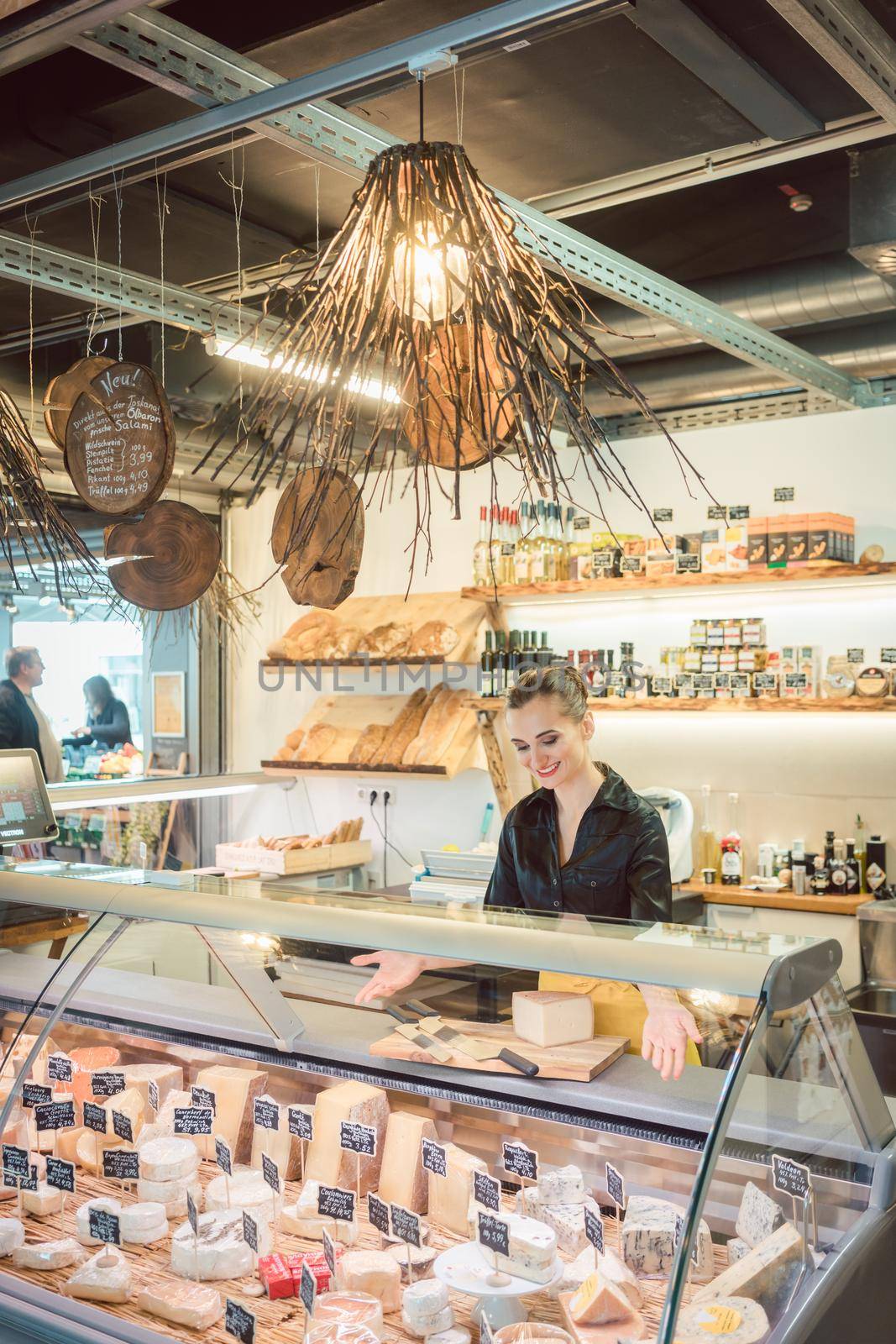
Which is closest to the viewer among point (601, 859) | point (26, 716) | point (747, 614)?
point (601, 859)

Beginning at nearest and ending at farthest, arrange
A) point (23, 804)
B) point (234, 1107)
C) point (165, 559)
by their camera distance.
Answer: point (234, 1107), point (165, 559), point (23, 804)

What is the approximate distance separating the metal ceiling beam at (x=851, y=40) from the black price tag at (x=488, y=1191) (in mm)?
2163

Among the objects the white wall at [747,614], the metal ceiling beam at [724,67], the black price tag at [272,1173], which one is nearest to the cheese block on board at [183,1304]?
the black price tag at [272,1173]

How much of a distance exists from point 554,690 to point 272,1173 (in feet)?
4.47

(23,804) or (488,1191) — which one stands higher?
(23,804)

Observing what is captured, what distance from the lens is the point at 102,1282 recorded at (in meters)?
2.04

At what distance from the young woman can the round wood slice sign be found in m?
1.06

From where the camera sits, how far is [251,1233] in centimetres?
209

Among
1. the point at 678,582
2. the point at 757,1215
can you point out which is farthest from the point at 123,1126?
the point at 678,582

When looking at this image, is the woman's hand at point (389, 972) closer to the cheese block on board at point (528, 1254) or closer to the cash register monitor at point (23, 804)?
the cheese block on board at point (528, 1254)

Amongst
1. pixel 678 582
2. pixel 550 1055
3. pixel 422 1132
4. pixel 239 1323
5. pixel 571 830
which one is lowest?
pixel 239 1323

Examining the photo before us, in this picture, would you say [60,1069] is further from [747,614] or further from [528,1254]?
[747,614]

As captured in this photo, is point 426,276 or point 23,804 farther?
point 23,804

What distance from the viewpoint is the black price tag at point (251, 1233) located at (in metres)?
A: 2.09
